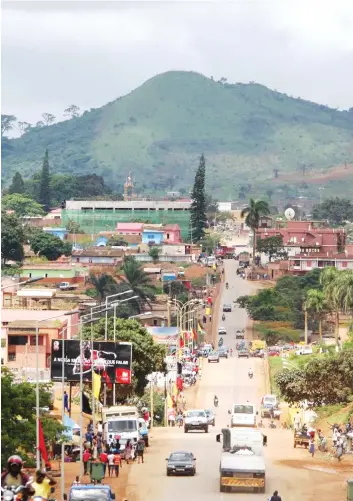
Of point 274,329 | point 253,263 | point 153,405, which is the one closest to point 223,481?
point 153,405

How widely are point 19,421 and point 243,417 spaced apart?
28.6m

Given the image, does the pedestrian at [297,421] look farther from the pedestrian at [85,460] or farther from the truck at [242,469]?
the truck at [242,469]

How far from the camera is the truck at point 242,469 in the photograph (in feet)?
141

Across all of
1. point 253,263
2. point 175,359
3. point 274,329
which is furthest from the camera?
point 253,263

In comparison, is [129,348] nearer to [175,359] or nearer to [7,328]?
[7,328]

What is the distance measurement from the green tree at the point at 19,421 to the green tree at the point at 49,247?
140 metres

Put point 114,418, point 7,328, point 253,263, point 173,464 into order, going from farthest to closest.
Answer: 1. point 253,263
2. point 7,328
3. point 114,418
4. point 173,464

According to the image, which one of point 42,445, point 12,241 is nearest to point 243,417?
point 42,445

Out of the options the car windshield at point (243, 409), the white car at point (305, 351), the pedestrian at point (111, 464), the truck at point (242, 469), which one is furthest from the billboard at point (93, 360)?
the white car at point (305, 351)

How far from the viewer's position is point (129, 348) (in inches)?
2323

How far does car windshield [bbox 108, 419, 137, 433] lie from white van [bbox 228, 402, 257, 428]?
12116mm

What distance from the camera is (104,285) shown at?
497 feet

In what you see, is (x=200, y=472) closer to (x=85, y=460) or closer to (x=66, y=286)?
(x=85, y=460)

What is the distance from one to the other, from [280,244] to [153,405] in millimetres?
124033
